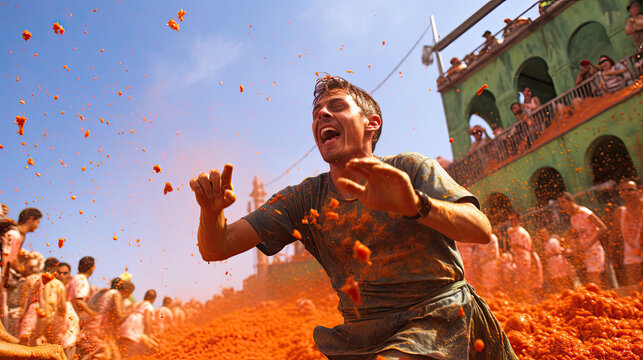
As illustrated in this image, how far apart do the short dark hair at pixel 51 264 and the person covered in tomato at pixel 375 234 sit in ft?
18.2

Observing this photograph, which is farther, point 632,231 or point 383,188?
point 632,231

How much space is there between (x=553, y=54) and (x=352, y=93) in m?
14.0

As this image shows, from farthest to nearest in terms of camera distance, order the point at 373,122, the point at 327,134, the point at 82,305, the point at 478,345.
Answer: the point at 82,305
the point at 373,122
the point at 327,134
the point at 478,345

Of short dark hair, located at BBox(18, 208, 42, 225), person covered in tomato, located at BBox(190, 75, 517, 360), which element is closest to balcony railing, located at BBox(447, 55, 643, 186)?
person covered in tomato, located at BBox(190, 75, 517, 360)

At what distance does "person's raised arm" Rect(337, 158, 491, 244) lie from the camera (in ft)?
4.53

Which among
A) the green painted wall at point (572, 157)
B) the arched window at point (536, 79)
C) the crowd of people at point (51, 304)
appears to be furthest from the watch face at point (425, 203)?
the arched window at point (536, 79)

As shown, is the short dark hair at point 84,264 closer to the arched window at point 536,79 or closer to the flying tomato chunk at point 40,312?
the flying tomato chunk at point 40,312

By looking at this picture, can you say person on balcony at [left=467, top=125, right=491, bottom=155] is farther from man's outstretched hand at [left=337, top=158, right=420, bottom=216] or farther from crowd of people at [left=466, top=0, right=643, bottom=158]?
Answer: man's outstretched hand at [left=337, top=158, right=420, bottom=216]

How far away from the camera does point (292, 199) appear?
2.14 m

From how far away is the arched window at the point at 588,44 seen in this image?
527 inches

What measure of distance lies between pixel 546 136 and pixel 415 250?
Result: 1212cm

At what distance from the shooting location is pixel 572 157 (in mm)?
11484

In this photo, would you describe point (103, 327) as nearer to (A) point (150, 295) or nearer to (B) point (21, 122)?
(A) point (150, 295)

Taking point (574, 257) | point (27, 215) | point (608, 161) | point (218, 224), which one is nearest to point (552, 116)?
point (608, 161)
